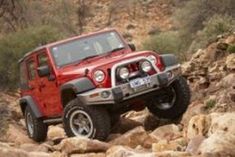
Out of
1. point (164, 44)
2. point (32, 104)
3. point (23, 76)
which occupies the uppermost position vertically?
point (164, 44)

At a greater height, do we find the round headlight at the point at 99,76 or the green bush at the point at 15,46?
the green bush at the point at 15,46

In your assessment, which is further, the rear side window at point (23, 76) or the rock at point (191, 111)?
the rear side window at point (23, 76)

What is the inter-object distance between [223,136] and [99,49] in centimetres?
455

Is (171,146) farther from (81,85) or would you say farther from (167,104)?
→ (167,104)

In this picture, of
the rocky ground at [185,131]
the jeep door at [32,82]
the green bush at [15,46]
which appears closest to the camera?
the rocky ground at [185,131]

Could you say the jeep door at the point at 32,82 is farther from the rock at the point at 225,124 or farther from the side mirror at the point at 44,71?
the rock at the point at 225,124

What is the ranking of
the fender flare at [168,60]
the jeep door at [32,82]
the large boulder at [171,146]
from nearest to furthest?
the large boulder at [171,146] < the fender flare at [168,60] < the jeep door at [32,82]

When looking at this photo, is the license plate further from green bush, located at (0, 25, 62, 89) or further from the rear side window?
green bush, located at (0, 25, 62, 89)

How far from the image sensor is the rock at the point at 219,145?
6.28 m

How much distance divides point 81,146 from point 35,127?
3.74 meters

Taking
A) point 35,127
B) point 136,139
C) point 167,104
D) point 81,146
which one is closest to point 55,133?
point 35,127

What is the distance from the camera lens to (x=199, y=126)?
8.17 m

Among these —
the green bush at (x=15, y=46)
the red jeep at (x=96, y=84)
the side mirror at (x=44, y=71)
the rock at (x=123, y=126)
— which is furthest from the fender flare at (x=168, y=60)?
the green bush at (x=15, y=46)

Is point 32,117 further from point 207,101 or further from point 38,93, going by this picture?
point 207,101
